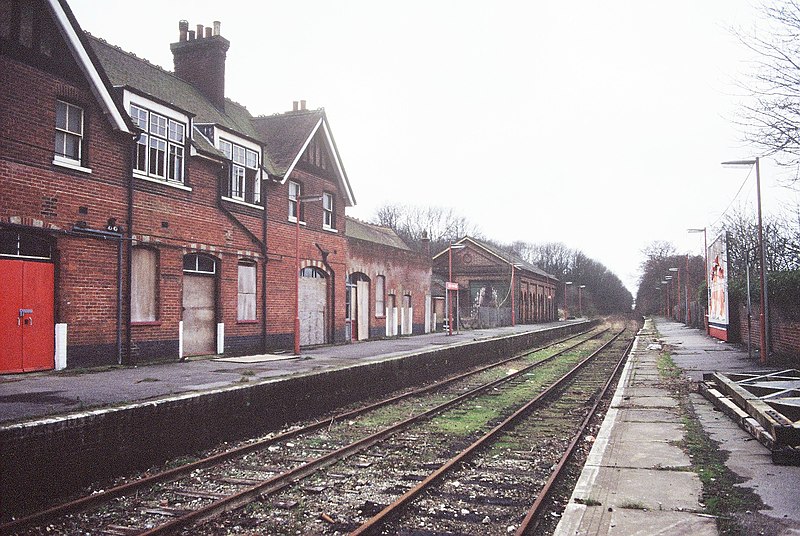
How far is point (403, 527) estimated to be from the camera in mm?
5852

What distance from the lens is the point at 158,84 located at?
56.9 feet

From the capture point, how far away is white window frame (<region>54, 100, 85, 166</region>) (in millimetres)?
12742

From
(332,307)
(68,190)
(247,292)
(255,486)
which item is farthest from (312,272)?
(255,486)

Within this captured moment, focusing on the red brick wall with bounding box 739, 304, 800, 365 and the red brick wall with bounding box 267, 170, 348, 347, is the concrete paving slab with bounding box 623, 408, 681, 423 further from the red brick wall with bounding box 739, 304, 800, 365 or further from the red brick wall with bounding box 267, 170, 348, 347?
the red brick wall with bounding box 267, 170, 348, 347

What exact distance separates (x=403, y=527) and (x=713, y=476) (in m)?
3.44

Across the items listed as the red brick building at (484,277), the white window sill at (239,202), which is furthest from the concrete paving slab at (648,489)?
the red brick building at (484,277)

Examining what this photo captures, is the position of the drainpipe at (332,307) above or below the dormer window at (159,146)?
below

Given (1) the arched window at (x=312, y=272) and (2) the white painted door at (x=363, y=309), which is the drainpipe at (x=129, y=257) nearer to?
(1) the arched window at (x=312, y=272)

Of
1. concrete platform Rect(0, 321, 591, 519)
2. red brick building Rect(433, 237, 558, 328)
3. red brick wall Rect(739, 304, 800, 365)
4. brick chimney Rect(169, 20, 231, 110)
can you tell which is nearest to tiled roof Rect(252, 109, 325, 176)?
brick chimney Rect(169, 20, 231, 110)

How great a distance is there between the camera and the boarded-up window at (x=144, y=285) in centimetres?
1445

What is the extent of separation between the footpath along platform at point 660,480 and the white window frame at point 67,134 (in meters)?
11.4

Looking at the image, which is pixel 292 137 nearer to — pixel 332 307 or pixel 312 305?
pixel 312 305

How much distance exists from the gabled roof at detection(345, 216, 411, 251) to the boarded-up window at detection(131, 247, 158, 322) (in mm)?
16198

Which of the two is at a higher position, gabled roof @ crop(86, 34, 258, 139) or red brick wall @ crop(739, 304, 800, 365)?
gabled roof @ crop(86, 34, 258, 139)
